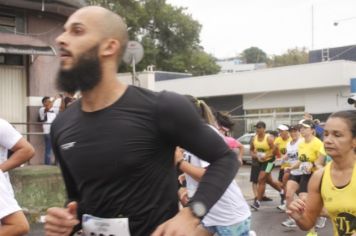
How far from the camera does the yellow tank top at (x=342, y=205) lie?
12.6 feet

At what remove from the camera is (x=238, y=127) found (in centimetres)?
2880

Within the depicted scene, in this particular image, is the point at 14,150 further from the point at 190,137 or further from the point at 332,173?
the point at 190,137

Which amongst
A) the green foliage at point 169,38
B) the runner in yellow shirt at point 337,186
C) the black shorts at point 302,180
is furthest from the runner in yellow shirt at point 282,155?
the green foliage at point 169,38

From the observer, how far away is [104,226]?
251cm

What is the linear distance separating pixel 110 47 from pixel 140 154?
0.47m

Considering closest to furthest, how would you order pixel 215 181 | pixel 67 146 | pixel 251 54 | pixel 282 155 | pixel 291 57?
pixel 215 181
pixel 67 146
pixel 282 155
pixel 291 57
pixel 251 54

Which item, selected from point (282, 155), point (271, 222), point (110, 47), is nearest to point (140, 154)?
point (110, 47)

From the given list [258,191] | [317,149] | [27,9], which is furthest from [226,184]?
[27,9]

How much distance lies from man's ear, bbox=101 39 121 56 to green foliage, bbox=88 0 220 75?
45251mm

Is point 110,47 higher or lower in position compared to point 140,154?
higher

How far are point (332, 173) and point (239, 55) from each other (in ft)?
383

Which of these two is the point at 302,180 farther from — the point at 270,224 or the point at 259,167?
the point at 259,167

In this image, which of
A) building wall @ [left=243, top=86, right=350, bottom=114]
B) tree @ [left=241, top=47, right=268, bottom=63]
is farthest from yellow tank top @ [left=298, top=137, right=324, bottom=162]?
tree @ [left=241, top=47, right=268, bottom=63]

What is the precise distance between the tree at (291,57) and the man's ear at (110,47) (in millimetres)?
67801
